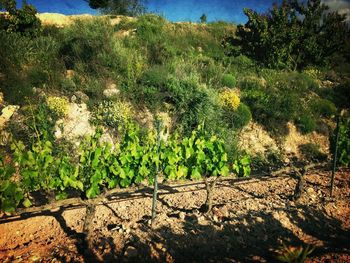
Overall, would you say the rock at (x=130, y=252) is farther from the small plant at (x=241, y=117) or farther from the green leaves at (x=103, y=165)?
the small plant at (x=241, y=117)

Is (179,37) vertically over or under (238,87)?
over

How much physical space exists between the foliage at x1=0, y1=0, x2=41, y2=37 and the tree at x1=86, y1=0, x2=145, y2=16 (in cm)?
1157

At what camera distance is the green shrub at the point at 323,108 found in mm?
14102

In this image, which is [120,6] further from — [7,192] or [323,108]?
[7,192]

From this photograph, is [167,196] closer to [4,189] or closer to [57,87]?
[4,189]

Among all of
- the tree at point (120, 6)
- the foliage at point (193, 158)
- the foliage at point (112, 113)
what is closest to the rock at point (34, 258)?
the foliage at point (193, 158)

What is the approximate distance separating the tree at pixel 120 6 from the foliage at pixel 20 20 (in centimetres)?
1157

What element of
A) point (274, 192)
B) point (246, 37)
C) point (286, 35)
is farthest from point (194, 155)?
point (246, 37)

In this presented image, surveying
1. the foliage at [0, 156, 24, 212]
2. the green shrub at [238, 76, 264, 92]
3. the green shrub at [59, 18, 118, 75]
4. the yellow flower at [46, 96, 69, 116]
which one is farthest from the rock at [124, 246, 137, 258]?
the green shrub at [238, 76, 264, 92]

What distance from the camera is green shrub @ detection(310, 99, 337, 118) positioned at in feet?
46.3

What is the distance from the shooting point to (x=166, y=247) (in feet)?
16.3

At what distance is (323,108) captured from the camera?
14133 mm

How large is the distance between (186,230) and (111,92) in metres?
6.75

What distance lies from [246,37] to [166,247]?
19.1 m
